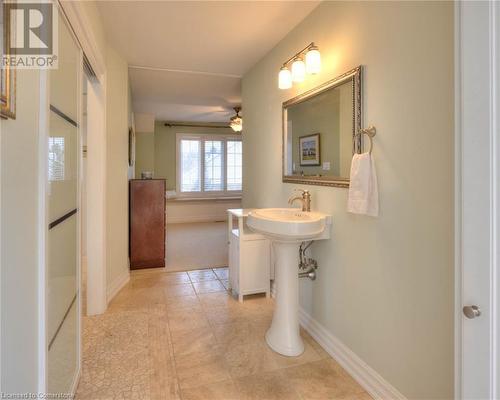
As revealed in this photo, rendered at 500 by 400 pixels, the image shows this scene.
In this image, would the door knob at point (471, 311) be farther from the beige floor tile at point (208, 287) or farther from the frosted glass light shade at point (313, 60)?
the beige floor tile at point (208, 287)

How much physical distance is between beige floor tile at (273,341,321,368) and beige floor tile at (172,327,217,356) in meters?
0.47

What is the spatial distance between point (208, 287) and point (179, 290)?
309mm

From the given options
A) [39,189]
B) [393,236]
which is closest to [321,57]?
[393,236]

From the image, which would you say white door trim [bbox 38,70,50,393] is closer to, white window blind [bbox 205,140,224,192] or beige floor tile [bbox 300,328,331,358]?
beige floor tile [bbox 300,328,331,358]

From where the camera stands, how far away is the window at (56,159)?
4.08 ft

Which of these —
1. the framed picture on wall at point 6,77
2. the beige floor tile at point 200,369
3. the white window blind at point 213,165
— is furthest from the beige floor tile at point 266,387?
the white window blind at point 213,165

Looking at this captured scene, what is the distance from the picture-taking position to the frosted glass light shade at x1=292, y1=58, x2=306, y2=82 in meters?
2.23

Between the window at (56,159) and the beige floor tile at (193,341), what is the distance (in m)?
1.40

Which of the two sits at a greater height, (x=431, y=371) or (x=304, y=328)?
(x=431, y=371)

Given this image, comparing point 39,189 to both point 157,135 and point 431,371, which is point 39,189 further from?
point 157,135

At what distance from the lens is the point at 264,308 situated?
2.74 metres

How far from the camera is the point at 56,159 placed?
4.31 feet

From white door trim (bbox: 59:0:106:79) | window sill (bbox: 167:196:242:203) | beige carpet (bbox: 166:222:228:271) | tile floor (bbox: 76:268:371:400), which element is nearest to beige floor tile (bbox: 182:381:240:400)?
tile floor (bbox: 76:268:371:400)

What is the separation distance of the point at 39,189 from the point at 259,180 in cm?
243
